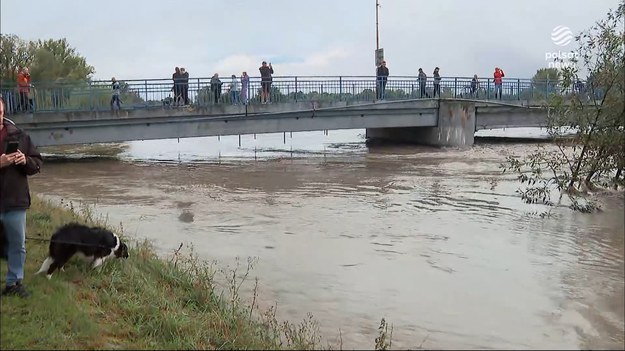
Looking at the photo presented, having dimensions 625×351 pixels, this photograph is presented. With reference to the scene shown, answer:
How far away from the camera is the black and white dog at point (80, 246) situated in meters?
5.64

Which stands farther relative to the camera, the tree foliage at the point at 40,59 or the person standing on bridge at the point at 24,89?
the tree foliage at the point at 40,59

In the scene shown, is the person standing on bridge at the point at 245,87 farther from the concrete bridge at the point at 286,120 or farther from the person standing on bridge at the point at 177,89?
the person standing on bridge at the point at 177,89

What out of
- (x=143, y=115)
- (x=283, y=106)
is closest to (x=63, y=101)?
(x=143, y=115)

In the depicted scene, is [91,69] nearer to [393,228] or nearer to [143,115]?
[143,115]

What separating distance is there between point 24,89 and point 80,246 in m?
18.2

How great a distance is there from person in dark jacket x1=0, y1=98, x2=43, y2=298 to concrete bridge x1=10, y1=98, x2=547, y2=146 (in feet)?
53.8

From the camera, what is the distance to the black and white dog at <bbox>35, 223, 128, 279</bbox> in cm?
564

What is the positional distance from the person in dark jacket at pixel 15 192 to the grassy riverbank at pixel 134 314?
245 millimetres

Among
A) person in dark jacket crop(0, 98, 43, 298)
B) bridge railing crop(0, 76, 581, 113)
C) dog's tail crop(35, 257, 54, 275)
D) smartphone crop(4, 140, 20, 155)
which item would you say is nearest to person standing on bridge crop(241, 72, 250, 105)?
bridge railing crop(0, 76, 581, 113)

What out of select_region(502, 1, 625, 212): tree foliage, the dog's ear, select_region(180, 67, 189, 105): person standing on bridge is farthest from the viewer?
select_region(180, 67, 189, 105): person standing on bridge

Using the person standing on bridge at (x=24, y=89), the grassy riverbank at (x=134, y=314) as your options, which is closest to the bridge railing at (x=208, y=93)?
the person standing on bridge at (x=24, y=89)

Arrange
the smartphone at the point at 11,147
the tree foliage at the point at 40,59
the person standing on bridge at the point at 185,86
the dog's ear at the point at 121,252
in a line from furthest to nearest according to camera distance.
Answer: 1. the tree foliage at the point at 40,59
2. the person standing on bridge at the point at 185,86
3. the dog's ear at the point at 121,252
4. the smartphone at the point at 11,147

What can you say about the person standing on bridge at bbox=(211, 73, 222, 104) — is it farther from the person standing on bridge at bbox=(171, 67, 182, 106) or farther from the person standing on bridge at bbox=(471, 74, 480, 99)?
the person standing on bridge at bbox=(471, 74, 480, 99)

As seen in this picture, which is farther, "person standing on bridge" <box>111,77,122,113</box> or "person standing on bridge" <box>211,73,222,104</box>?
"person standing on bridge" <box>211,73,222,104</box>
